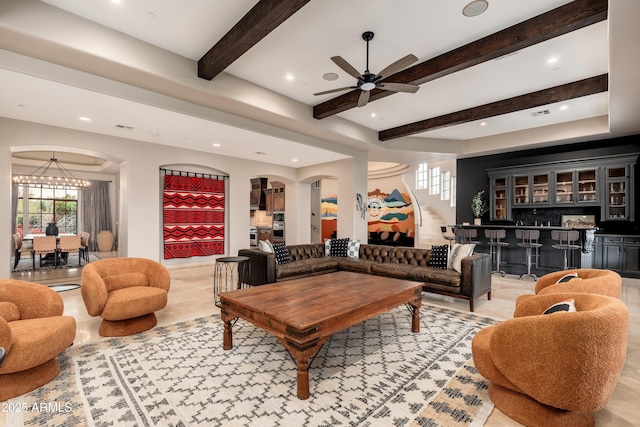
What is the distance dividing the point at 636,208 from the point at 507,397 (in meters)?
7.21

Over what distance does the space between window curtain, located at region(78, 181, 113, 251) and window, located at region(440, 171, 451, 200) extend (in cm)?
1259

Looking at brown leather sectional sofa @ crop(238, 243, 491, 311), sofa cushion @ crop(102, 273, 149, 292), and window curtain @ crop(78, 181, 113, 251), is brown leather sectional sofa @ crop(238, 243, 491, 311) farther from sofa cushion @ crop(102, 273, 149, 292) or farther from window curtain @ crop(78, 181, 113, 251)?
window curtain @ crop(78, 181, 113, 251)

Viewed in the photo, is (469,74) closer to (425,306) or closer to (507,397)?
(425,306)

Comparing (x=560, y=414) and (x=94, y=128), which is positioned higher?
(x=94, y=128)

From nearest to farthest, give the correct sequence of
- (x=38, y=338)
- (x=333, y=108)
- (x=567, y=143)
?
1. (x=38, y=338)
2. (x=333, y=108)
3. (x=567, y=143)

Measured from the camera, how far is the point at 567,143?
7.17 m

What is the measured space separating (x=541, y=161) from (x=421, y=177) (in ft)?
17.6

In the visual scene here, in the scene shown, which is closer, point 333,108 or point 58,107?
point 58,107

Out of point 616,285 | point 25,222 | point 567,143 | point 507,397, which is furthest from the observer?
point 25,222

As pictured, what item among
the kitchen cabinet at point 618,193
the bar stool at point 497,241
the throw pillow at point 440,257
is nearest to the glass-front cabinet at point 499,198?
the bar stool at point 497,241

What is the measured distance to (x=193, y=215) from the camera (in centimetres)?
779

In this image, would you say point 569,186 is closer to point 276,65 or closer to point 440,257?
point 440,257

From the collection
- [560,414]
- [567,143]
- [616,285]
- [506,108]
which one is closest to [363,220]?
[506,108]

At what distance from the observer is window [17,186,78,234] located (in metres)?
9.95
